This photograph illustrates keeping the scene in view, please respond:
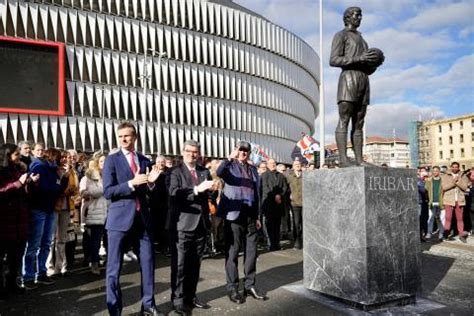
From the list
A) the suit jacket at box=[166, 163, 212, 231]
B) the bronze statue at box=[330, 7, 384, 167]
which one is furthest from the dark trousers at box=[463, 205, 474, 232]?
the suit jacket at box=[166, 163, 212, 231]

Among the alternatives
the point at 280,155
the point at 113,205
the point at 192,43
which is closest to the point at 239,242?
the point at 113,205

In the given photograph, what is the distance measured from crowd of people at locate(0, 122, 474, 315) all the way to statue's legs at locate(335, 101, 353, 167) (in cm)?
126

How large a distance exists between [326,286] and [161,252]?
4968 mm

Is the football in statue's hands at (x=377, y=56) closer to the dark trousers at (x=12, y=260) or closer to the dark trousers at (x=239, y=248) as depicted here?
the dark trousers at (x=239, y=248)

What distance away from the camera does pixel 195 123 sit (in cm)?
4362

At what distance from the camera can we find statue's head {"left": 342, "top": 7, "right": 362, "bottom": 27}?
643 cm

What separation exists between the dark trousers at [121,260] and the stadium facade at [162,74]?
28.9m

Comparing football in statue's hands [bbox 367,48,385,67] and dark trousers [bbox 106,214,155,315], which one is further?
football in statue's hands [bbox 367,48,385,67]

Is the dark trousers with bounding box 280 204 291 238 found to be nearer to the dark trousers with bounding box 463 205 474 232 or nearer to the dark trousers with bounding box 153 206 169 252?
the dark trousers with bounding box 153 206 169 252

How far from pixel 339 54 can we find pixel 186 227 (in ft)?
10.6

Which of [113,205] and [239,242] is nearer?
[113,205]

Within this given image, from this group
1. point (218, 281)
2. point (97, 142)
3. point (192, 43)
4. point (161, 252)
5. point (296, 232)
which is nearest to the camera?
point (218, 281)

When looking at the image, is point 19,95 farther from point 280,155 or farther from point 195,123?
point 280,155

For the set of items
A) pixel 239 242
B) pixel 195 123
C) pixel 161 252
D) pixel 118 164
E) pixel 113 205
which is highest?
pixel 195 123
